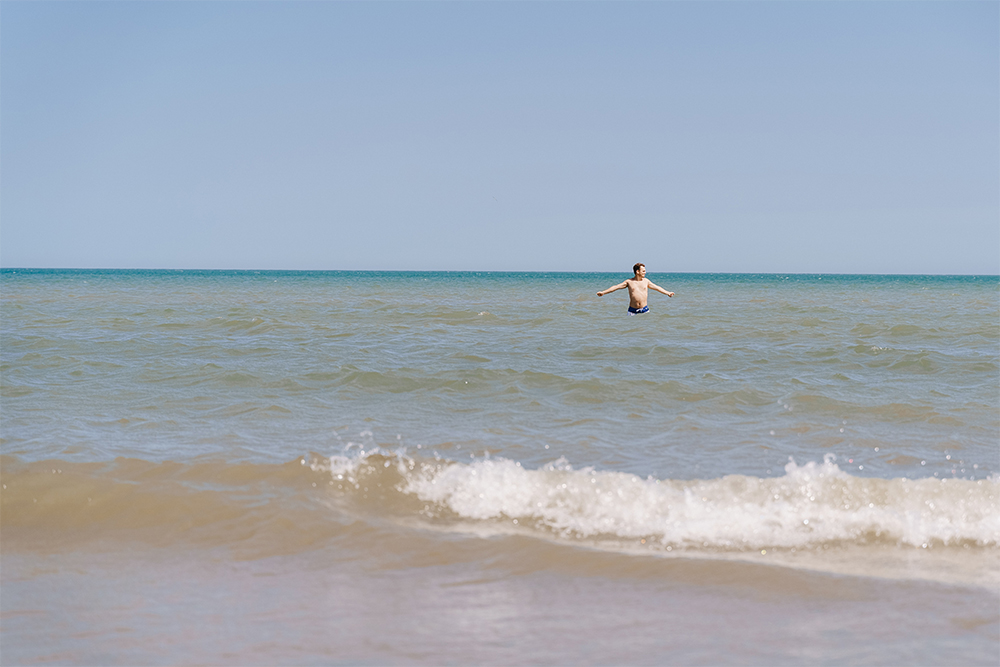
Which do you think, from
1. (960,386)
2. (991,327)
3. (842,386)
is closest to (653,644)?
(842,386)

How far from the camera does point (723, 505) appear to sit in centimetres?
653

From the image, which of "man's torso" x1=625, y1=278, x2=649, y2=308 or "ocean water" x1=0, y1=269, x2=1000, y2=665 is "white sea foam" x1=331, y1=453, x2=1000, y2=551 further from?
"man's torso" x1=625, y1=278, x2=649, y2=308

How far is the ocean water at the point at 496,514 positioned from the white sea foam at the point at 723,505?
1.1 inches

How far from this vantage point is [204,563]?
18.0 ft

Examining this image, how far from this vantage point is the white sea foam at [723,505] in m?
6.03

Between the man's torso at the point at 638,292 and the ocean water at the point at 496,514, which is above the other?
the man's torso at the point at 638,292

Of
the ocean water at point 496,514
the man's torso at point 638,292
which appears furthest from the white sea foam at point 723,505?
the man's torso at point 638,292

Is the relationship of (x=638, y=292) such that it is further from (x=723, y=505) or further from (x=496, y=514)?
(x=496, y=514)

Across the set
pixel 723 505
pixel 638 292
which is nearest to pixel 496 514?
pixel 723 505

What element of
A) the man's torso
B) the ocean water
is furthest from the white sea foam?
the man's torso

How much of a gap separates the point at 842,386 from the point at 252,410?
8384 millimetres

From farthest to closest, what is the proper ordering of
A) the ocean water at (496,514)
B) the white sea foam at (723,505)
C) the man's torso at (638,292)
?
the man's torso at (638,292) < the white sea foam at (723,505) < the ocean water at (496,514)

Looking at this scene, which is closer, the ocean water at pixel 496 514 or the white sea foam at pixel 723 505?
the ocean water at pixel 496 514

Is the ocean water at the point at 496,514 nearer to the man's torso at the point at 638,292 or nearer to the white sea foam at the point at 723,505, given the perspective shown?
the white sea foam at the point at 723,505
